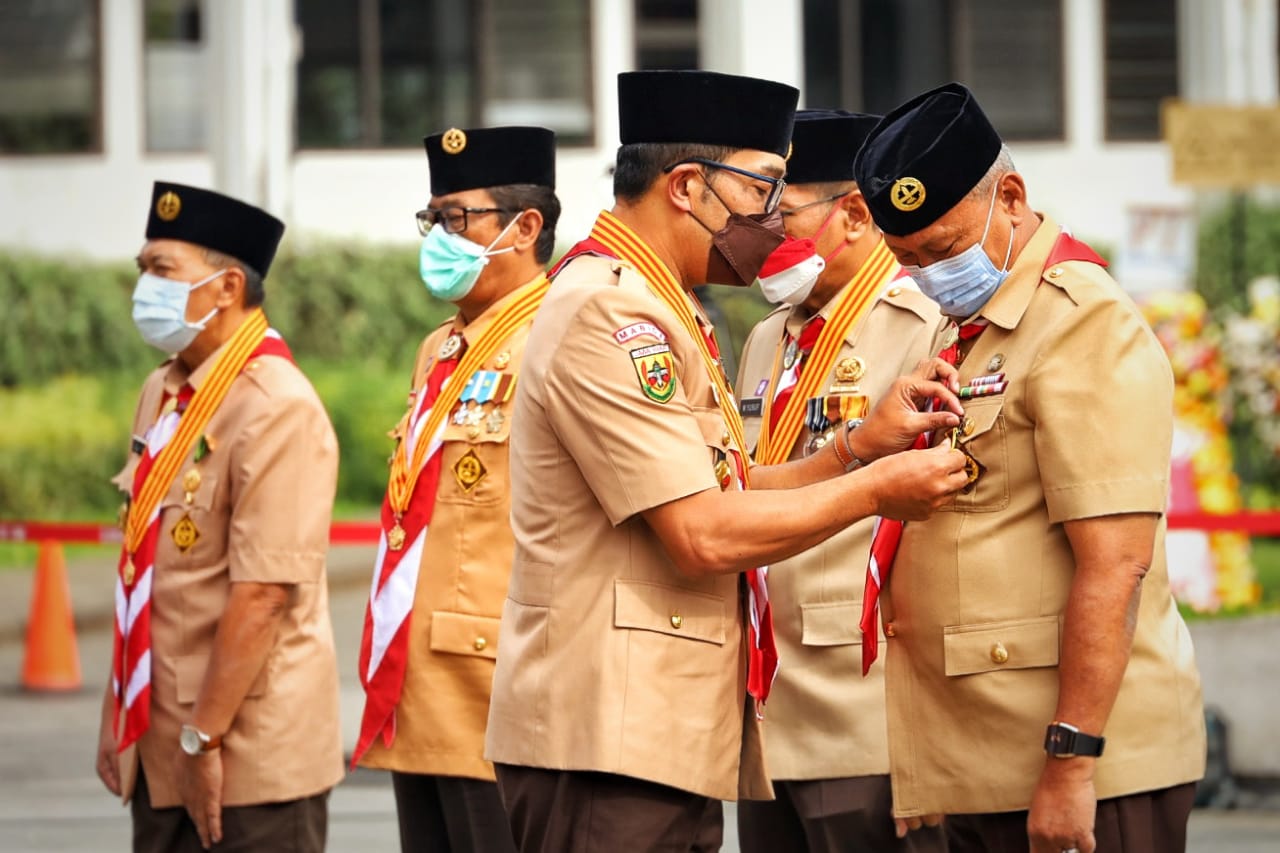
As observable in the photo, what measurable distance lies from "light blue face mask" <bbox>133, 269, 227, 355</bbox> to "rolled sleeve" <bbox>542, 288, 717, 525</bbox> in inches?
76.5

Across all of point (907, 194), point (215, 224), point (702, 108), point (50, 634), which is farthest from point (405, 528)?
point (50, 634)

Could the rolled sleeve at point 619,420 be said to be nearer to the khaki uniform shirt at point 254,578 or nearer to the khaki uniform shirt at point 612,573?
the khaki uniform shirt at point 612,573

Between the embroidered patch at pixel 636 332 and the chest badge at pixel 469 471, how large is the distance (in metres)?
1.42

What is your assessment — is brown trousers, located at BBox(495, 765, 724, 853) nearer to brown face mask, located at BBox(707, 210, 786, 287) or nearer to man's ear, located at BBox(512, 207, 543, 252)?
brown face mask, located at BBox(707, 210, 786, 287)

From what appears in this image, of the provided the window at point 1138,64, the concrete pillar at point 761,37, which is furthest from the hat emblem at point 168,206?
the window at point 1138,64

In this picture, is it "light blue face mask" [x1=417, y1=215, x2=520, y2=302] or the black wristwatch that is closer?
the black wristwatch

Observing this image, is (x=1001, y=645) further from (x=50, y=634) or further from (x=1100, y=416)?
(x=50, y=634)

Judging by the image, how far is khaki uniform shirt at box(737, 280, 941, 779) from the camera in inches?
173

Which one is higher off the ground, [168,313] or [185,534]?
[168,313]

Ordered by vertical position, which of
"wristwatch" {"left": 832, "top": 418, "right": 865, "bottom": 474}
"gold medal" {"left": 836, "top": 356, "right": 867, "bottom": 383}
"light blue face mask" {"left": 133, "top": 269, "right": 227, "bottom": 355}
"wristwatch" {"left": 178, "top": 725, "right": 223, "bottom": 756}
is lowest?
"wristwatch" {"left": 178, "top": 725, "right": 223, "bottom": 756}

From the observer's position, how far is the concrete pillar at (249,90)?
18062 mm

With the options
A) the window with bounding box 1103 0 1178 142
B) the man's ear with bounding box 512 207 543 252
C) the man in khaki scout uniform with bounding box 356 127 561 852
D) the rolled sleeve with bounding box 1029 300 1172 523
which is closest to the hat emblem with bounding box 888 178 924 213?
the rolled sleeve with bounding box 1029 300 1172 523

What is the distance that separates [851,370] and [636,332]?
1338mm

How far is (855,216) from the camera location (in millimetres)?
4758
